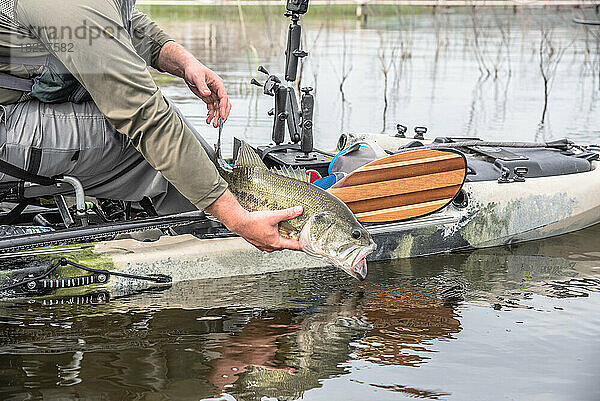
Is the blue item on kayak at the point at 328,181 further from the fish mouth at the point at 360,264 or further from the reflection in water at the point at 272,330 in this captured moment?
the fish mouth at the point at 360,264

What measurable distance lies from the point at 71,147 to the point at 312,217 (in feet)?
4.13

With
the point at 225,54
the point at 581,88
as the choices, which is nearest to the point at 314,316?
the point at 581,88

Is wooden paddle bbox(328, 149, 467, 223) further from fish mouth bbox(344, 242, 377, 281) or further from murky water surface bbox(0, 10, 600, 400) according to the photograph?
fish mouth bbox(344, 242, 377, 281)

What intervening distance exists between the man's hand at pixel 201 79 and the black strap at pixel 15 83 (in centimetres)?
89

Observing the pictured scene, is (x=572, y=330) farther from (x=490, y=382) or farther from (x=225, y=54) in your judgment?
(x=225, y=54)

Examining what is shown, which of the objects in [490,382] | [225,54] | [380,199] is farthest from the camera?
[225,54]

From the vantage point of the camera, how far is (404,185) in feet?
17.4

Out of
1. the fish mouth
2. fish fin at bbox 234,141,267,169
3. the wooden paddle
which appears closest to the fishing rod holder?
the wooden paddle

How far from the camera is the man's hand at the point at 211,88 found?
4.59m

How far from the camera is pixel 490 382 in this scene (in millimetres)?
3854

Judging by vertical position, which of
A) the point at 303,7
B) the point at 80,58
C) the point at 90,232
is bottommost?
the point at 90,232

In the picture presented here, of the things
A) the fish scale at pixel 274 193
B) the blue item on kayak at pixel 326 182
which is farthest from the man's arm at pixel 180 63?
the blue item on kayak at pixel 326 182

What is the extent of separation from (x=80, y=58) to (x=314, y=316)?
1.90 metres

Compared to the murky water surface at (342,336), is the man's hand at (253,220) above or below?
above
